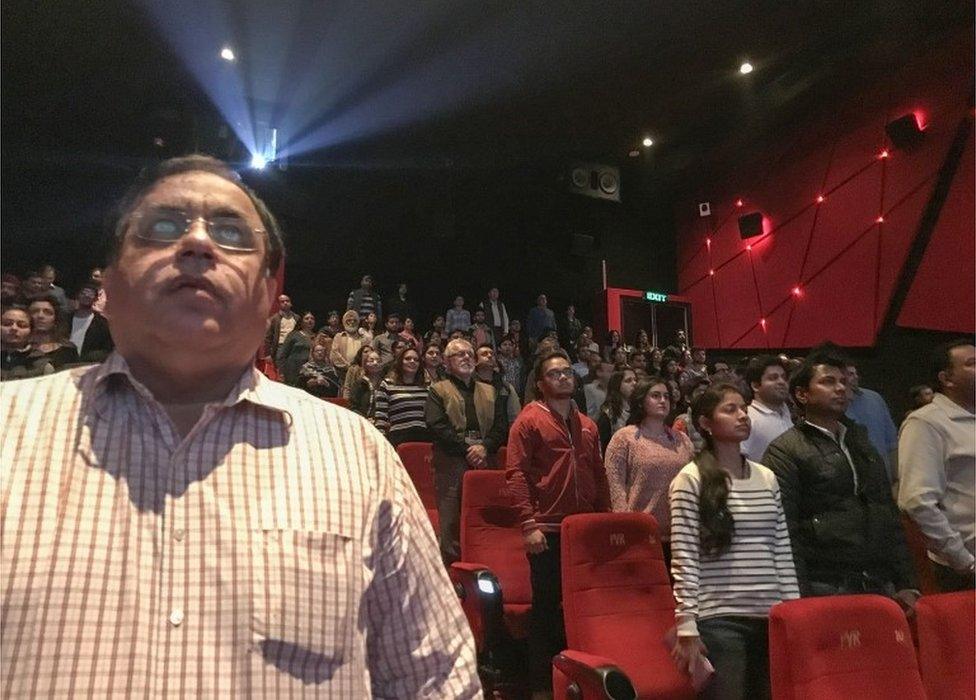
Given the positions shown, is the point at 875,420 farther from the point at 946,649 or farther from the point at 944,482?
the point at 946,649

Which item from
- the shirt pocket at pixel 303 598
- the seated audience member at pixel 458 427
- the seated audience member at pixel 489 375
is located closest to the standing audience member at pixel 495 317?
the seated audience member at pixel 489 375

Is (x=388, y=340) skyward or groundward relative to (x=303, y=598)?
skyward

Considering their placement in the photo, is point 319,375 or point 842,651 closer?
point 842,651

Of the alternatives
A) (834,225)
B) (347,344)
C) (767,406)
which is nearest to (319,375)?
(347,344)

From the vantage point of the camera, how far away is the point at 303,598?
0.78m

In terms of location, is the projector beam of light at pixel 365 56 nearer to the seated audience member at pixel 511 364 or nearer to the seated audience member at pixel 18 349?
the seated audience member at pixel 511 364

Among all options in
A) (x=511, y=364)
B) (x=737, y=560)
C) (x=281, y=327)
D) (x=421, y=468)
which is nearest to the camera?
(x=737, y=560)

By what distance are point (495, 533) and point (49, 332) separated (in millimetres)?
2120

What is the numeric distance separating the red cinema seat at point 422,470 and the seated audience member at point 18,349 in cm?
154

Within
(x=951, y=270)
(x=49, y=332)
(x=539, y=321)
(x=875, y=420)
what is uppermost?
(x=539, y=321)

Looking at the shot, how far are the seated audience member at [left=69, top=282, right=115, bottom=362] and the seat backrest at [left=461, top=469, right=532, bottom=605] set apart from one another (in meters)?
1.51

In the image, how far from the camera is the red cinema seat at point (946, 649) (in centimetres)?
167

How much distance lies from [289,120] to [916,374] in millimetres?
7658

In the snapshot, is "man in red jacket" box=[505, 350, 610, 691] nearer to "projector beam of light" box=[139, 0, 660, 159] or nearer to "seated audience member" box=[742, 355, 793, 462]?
"seated audience member" box=[742, 355, 793, 462]
